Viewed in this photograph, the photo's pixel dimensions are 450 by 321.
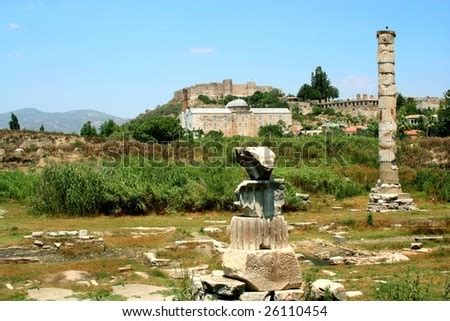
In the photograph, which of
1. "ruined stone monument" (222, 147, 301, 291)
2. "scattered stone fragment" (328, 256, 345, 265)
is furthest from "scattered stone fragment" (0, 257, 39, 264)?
"ruined stone monument" (222, 147, 301, 291)

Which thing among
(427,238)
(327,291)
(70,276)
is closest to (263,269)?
(327,291)

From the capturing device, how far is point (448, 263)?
46.9 ft

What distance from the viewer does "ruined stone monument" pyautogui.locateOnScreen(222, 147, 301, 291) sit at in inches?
335

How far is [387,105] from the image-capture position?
25891mm

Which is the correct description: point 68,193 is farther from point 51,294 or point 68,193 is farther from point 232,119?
point 232,119

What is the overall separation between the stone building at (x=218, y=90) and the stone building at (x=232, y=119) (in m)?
34.7

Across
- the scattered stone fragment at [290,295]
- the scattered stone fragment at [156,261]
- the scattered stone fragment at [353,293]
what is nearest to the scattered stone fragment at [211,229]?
the scattered stone fragment at [156,261]

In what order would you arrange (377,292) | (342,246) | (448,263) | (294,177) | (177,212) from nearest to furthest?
1. (377,292)
2. (448,263)
3. (342,246)
4. (177,212)
5. (294,177)

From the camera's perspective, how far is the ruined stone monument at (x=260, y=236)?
8508 millimetres

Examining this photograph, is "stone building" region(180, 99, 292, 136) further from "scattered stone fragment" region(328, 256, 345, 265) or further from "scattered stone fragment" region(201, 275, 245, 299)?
"scattered stone fragment" region(201, 275, 245, 299)

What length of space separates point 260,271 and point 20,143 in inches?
1547

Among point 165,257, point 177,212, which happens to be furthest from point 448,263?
point 177,212

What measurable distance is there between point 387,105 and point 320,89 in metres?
97.1
